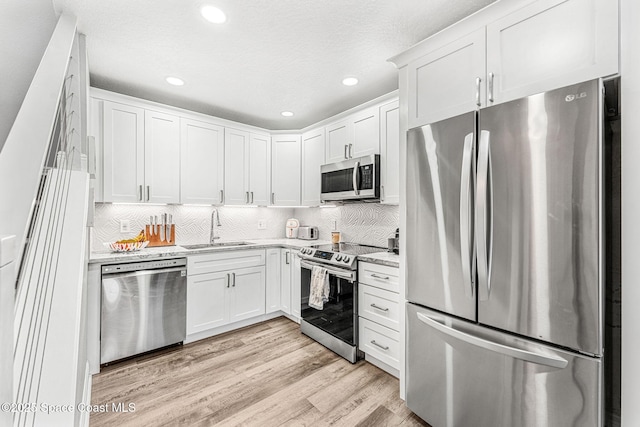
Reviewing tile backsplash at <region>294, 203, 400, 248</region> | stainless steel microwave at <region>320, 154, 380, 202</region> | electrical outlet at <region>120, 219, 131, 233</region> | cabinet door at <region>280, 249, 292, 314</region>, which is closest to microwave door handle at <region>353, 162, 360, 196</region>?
stainless steel microwave at <region>320, 154, 380, 202</region>

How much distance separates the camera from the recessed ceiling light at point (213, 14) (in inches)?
68.9

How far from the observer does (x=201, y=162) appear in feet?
10.7

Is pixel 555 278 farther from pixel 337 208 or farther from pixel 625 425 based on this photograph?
pixel 337 208

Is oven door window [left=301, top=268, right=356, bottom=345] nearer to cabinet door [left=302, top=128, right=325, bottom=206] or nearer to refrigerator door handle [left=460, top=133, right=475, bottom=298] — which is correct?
refrigerator door handle [left=460, top=133, right=475, bottom=298]

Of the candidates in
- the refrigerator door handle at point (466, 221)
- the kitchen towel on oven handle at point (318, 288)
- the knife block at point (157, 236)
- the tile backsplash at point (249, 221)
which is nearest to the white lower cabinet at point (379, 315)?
the kitchen towel on oven handle at point (318, 288)

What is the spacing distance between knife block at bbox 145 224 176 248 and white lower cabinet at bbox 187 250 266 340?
61cm

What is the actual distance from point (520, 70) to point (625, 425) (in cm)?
158

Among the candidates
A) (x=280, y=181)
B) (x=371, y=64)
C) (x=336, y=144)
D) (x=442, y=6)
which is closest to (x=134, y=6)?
(x=371, y=64)

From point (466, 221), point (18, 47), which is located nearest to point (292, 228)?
point (466, 221)

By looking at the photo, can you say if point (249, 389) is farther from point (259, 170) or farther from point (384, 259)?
point (259, 170)

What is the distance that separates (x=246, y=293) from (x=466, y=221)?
2.51 metres

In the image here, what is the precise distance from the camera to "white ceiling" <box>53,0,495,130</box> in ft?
5.77

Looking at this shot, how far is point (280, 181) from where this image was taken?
12.7ft

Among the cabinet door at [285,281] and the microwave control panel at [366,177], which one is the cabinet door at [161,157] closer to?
the cabinet door at [285,281]
